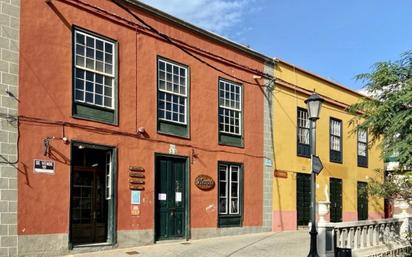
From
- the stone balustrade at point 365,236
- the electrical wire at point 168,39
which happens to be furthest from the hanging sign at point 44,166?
the stone balustrade at point 365,236

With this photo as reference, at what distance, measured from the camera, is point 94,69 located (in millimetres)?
15828

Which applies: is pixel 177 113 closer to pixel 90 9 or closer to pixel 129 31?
pixel 129 31

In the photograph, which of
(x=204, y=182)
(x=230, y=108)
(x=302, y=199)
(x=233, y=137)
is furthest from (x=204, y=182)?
(x=302, y=199)

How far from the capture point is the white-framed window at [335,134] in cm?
2731

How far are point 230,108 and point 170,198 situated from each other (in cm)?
450

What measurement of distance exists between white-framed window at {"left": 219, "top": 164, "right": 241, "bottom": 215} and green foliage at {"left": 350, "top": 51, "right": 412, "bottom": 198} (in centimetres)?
536

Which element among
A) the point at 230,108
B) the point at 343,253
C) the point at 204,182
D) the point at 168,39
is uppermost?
the point at 168,39

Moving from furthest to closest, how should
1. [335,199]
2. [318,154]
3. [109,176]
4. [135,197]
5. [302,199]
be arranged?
[335,199]
[318,154]
[302,199]
[135,197]
[109,176]

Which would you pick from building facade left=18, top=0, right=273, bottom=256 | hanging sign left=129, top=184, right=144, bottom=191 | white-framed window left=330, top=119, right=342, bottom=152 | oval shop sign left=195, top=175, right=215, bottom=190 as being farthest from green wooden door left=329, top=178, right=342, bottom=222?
hanging sign left=129, top=184, right=144, bottom=191

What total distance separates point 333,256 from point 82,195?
23.7 ft

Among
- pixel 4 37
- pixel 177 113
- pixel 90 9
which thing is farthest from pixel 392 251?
pixel 4 37

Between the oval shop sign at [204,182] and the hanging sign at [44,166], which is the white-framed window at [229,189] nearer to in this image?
the oval shop sign at [204,182]

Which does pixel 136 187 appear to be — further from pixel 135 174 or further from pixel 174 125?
pixel 174 125

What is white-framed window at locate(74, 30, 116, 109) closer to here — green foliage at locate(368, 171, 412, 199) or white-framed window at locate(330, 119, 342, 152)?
green foliage at locate(368, 171, 412, 199)
